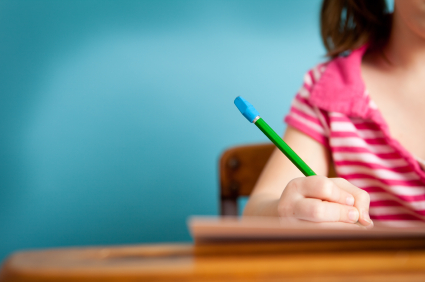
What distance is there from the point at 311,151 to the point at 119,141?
41 centimetres

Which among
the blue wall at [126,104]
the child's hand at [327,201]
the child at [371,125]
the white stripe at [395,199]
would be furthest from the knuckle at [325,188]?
the blue wall at [126,104]

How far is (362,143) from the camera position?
0.43 meters

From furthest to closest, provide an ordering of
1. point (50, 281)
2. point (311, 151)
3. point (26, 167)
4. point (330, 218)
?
point (26, 167) < point (311, 151) < point (330, 218) < point (50, 281)

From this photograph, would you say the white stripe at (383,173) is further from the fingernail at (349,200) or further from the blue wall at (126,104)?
the blue wall at (126,104)

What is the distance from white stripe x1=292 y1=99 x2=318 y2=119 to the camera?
0.46 meters

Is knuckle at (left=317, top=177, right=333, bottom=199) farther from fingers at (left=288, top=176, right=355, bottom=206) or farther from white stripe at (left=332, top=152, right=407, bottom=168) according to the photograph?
white stripe at (left=332, top=152, right=407, bottom=168)

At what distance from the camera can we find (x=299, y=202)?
9.3 inches

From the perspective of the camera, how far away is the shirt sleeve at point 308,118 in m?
0.45

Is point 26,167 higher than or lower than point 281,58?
lower

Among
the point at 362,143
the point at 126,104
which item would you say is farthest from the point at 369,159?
the point at 126,104

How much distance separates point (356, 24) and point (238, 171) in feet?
0.83

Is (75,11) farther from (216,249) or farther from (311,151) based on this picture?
(216,249)

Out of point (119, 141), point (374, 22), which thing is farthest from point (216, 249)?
point (119, 141)

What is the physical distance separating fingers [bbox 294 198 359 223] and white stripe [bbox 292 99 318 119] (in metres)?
0.24
